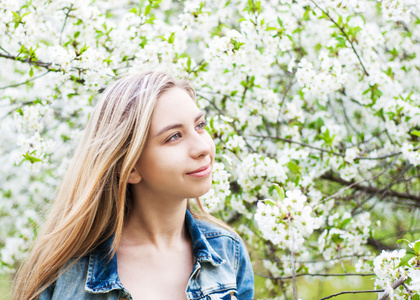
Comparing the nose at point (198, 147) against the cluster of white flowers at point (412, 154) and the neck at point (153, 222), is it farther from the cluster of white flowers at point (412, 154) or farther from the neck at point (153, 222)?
the cluster of white flowers at point (412, 154)

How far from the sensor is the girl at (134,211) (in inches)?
64.3

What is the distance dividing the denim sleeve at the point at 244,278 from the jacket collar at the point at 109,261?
0.17m

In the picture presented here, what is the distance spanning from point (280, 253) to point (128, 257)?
1.62 m

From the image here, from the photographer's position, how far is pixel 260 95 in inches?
113

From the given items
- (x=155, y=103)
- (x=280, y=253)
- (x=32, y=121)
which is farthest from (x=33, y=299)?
(x=280, y=253)

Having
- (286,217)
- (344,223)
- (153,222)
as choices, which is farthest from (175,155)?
(344,223)

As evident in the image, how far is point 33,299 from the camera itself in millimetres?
1622

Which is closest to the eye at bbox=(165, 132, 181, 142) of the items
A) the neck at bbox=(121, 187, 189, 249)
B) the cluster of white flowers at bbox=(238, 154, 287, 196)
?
the neck at bbox=(121, 187, 189, 249)

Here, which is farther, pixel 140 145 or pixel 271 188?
pixel 271 188

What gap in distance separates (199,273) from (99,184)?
541 mm

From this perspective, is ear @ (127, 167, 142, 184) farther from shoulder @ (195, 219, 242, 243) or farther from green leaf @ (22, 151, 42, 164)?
green leaf @ (22, 151, 42, 164)

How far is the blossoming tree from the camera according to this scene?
7.89ft

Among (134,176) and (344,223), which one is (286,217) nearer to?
(134,176)

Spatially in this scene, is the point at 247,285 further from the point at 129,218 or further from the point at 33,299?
the point at 33,299
